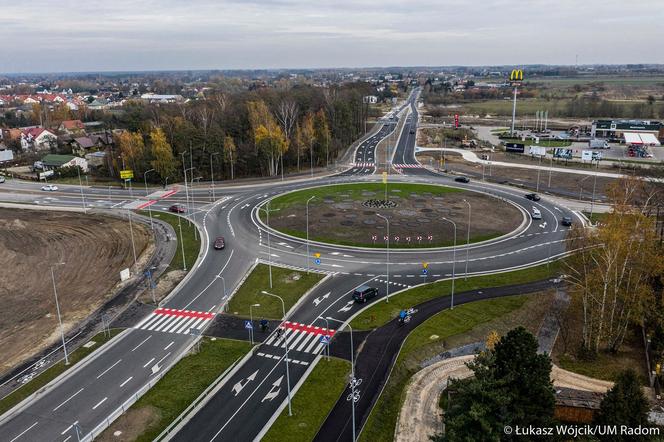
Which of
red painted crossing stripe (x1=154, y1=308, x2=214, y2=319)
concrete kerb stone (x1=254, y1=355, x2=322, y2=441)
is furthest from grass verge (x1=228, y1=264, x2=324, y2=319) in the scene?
concrete kerb stone (x1=254, y1=355, x2=322, y2=441)

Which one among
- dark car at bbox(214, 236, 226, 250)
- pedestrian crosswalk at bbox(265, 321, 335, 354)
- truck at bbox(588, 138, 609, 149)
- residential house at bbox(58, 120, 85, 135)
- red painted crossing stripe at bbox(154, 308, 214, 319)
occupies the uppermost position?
residential house at bbox(58, 120, 85, 135)

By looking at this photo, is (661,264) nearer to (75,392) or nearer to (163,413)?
(163,413)

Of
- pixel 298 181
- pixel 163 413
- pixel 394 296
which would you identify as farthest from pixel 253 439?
pixel 298 181

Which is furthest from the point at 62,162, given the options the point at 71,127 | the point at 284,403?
the point at 284,403

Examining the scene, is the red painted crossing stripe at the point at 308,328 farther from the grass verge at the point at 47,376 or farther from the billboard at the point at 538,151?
the billboard at the point at 538,151

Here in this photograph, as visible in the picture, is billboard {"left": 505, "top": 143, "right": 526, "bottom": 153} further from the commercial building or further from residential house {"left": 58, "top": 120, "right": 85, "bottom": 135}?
residential house {"left": 58, "top": 120, "right": 85, "bottom": 135}

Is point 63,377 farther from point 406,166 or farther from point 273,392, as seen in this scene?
point 406,166

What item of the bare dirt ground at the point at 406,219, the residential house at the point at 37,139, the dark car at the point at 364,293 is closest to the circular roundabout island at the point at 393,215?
the bare dirt ground at the point at 406,219
